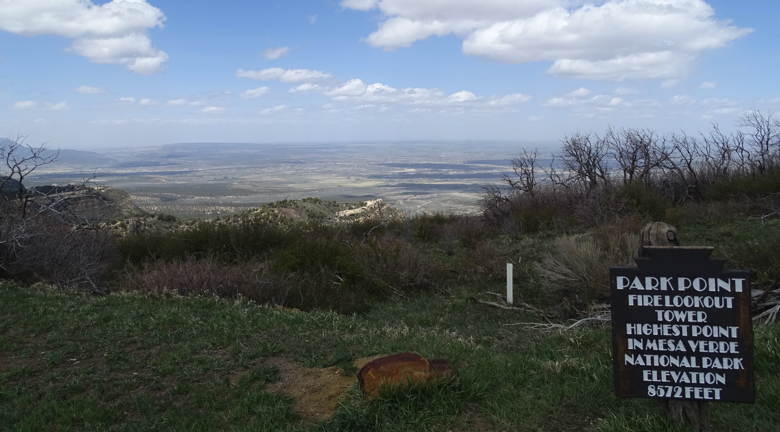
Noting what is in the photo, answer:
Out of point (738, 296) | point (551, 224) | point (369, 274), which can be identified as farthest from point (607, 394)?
point (551, 224)

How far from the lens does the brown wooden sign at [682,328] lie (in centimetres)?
341

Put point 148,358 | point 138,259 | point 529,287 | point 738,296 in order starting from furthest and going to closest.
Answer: point 138,259 < point 529,287 < point 148,358 < point 738,296

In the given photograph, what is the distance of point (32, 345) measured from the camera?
21.9ft

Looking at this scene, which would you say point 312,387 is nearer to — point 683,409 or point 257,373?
point 257,373

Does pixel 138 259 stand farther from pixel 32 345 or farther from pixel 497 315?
pixel 497 315

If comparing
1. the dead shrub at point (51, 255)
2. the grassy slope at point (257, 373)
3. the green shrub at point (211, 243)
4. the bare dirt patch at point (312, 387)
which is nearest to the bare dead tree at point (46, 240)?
the dead shrub at point (51, 255)

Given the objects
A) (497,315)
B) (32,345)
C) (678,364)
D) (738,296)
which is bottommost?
(497,315)

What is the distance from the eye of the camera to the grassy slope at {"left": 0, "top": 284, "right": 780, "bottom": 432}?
13.2 ft

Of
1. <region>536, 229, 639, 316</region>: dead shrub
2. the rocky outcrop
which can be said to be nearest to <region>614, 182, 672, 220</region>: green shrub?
<region>536, 229, 639, 316</region>: dead shrub

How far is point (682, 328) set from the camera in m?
3.50

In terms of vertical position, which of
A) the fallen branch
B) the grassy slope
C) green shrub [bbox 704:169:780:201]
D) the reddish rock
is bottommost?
the fallen branch

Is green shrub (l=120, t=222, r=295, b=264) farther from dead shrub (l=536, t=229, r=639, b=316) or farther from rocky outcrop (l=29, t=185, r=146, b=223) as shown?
dead shrub (l=536, t=229, r=639, b=316)

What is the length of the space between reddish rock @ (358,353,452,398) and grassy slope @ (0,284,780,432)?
0.10m

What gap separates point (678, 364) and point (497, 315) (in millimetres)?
6431
